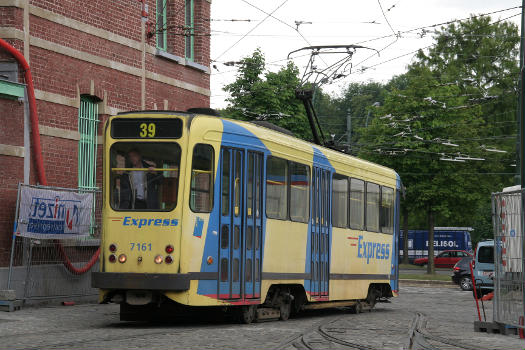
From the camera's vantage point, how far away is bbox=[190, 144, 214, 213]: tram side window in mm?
13523

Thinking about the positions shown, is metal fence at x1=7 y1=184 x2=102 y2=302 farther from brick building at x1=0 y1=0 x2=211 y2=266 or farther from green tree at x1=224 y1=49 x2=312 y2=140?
green tree at x1=224 y1=49 x2=312 y2=140

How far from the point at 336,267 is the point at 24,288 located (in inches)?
229

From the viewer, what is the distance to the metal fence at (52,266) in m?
17.2

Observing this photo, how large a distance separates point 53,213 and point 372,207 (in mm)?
6690

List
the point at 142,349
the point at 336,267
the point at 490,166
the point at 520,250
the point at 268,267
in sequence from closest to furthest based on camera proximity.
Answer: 1. the point at 142,349
2. the point at 520,250
3. the point at 268,267
4. the point at 336,267
5. the point at 490,166

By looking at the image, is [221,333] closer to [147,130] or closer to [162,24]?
[147,130]

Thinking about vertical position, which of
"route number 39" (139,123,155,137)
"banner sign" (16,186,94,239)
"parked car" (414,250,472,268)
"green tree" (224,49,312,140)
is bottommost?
"parked car" (414,250,472,268)

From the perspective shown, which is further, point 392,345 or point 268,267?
point 268,267

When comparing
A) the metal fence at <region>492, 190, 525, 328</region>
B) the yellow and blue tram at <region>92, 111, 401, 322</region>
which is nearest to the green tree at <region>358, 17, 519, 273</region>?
the yellow and blue tram at <region>92, 111, 401, 322</region>

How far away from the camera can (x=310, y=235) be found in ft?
54.6

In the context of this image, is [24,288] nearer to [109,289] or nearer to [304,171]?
[109,289]

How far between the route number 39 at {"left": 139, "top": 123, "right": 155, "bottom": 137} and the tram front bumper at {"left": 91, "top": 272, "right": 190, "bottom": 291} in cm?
204

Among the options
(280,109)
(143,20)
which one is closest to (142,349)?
(143,20)


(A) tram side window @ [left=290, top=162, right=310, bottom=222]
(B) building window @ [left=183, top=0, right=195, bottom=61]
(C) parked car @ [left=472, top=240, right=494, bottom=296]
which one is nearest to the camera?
(A) tram side window @ [left=290, top=162, right=310, bottom=222]
